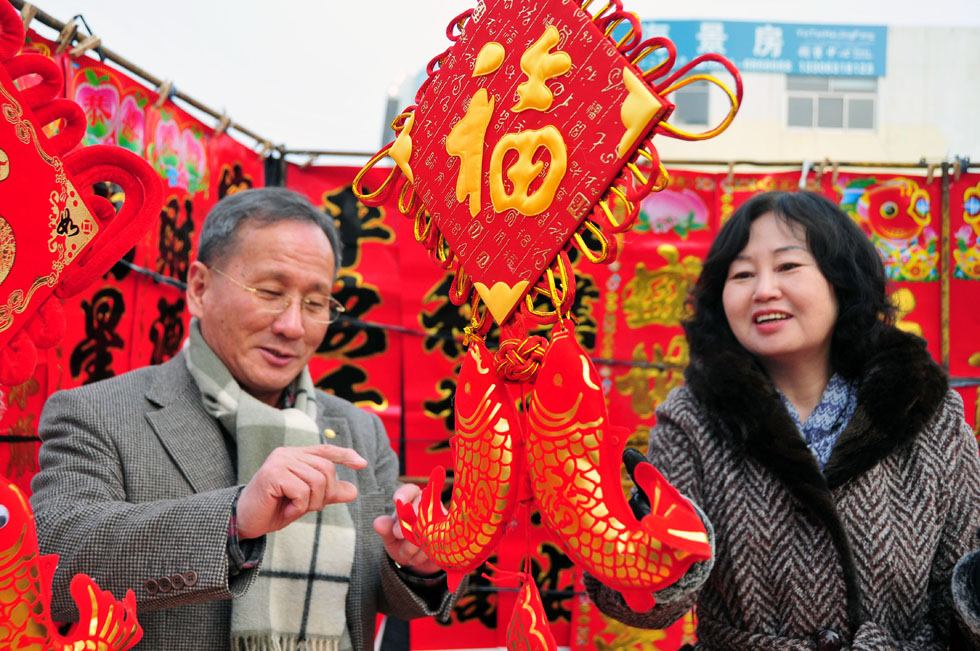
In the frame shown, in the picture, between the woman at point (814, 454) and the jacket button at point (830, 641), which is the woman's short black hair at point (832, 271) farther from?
the jacket button at point (830, 641)

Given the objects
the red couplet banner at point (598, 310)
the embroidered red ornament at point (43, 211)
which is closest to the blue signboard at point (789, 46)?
the red couplet banner at point (598, 310)

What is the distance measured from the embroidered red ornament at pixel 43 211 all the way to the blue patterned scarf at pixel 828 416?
35.9 inches

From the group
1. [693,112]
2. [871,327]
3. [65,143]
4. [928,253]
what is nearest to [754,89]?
[693,112]

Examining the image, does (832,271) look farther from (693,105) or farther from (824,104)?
(824,104)

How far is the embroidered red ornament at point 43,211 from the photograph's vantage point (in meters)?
0.81

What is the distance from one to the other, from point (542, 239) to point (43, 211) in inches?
18.2

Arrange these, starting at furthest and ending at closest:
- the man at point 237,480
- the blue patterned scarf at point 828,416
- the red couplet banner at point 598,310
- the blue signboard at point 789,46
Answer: the blue signboard at point 789,46 < the red couplet banner at point 598,310 < the blue patterned scarf at point 828,416 < the man at point 237,480

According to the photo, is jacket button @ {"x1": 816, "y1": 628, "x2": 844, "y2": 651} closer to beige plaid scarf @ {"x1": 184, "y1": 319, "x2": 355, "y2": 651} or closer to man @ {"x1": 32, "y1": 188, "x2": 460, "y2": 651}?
man @ {"x1": 32, "y1": 188, "x2": 460, "y2": 651}

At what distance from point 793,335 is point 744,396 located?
0.11m

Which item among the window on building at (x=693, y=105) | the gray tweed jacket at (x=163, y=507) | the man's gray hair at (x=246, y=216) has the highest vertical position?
the window on building at (x=693, y=105)

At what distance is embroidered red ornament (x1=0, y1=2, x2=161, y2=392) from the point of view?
31.7 inches

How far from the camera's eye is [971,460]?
1243 millimetres

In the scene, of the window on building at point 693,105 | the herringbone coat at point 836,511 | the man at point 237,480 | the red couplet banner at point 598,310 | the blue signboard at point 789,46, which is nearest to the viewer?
the man at point 237,480

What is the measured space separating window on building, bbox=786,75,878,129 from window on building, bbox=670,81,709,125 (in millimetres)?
937
